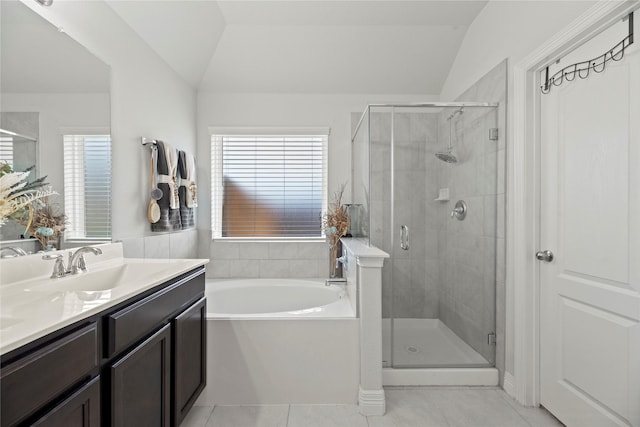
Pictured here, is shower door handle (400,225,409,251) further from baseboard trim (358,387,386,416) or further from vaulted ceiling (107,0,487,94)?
vaulted ceiling (107,0,487,94)

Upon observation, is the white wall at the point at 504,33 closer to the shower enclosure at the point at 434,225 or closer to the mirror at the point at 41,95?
the shower enclosure at the point at 434,225

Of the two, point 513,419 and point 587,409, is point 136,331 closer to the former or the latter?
point 513,419

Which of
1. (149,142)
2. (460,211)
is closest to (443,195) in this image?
(460,211)

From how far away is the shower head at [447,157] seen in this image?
8.09 ft

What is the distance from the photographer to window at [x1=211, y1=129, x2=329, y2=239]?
3.22 metres

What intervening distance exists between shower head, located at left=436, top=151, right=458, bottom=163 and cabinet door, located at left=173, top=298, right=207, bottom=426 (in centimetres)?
196

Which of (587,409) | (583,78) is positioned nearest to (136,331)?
(587,409)

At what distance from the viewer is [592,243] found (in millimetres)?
1575

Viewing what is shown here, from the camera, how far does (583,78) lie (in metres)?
1.61

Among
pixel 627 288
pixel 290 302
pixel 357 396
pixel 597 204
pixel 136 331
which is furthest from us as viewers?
pixel 290 302

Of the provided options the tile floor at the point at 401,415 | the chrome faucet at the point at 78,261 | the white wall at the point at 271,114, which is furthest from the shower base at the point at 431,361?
the chrome faucet at the point at 78,261

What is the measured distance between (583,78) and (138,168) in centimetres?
261

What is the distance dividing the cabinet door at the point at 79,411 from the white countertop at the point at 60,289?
211 millimetres

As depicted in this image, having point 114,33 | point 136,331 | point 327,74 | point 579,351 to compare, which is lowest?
point 579,351
